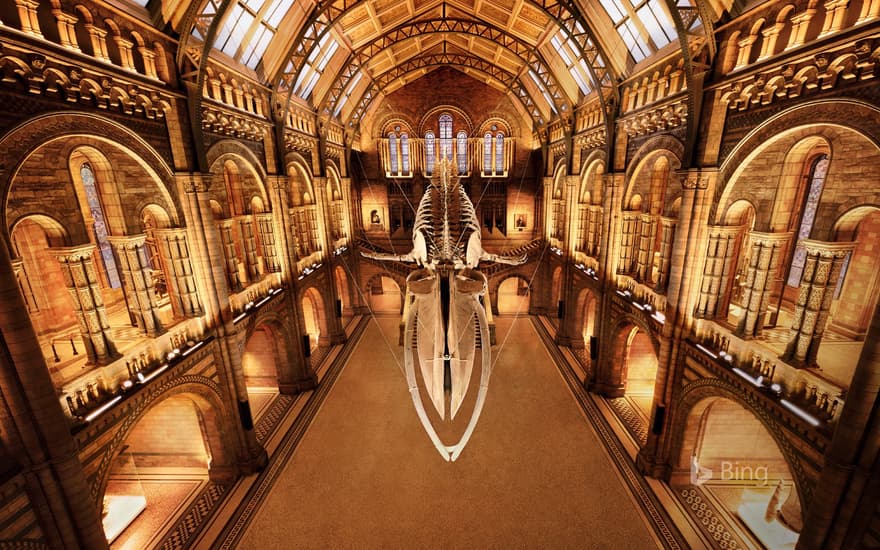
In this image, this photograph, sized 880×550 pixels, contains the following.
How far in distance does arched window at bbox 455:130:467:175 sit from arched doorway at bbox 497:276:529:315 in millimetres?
8056

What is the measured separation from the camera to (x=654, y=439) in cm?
992

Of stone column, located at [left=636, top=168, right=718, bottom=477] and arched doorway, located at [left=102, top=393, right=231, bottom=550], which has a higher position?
stone column, located at [left=636, top=168, right=718, bottom=477]

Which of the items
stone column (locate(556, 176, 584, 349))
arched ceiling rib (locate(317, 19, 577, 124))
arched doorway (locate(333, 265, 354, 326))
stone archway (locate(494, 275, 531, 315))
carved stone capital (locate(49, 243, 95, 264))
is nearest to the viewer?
carved stone capital (locate(49, 243, 95, 264))

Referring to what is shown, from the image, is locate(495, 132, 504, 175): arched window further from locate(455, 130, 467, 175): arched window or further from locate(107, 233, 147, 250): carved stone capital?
locate(107, 233, 147, 250): carved stone capital

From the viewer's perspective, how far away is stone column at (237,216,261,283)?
12031mm

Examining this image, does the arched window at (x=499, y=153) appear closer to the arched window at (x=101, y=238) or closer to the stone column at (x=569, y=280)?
the stone column at (x=569, y=280)

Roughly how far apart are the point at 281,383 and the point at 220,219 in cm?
704

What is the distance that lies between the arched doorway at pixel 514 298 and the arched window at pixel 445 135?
9527 mm

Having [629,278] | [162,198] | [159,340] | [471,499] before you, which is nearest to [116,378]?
[159,340]

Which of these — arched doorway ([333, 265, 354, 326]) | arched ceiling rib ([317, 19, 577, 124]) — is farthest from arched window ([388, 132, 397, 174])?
arched doorway ([333, 265, 354, 326])

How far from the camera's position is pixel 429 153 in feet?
77.9

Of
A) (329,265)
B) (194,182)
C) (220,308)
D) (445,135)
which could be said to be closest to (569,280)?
(329,265)

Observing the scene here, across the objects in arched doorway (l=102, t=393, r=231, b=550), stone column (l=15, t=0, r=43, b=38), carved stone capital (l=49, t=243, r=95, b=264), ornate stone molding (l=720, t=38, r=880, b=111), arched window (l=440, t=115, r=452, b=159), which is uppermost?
arched window (l=440, t=115, r=452, b=159)

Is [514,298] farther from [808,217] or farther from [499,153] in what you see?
[808,217]
